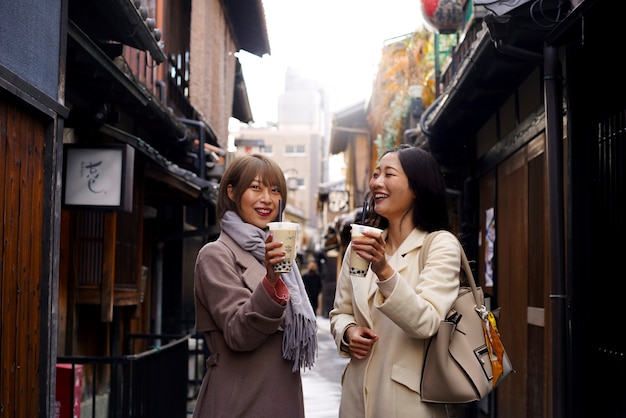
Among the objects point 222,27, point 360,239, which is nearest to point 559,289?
point 360,239

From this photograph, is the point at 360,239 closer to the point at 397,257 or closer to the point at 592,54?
the point at 397,257

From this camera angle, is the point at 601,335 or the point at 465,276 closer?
the point at 465,276

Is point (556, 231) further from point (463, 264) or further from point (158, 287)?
point (158, 287)

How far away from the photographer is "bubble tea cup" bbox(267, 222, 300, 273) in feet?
11.0

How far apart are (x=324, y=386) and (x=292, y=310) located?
438 inches

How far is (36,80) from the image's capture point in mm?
5742

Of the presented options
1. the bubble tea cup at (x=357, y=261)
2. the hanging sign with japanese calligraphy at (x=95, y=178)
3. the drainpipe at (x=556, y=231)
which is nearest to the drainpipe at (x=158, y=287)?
the hanging sign with japanese calligraphy at (x=95, y=178)

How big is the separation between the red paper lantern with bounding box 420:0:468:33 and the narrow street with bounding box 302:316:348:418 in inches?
197

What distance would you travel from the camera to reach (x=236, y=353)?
3787mm

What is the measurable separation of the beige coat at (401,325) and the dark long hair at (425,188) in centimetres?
8

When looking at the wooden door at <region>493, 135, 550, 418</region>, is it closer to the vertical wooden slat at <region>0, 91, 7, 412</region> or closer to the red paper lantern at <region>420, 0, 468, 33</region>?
the red paper lantern at <region>420, 0, 468, 33</region>

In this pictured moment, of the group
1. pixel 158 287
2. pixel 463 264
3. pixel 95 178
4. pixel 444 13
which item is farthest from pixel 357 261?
pixel 158 287

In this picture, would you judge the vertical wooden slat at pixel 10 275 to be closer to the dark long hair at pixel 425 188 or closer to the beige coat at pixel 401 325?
the beige coat at pixel 401 325

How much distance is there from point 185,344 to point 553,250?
407 centimetres
